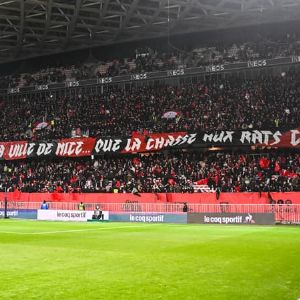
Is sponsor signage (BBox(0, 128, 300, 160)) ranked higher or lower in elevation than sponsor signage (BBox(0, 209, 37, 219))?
higher

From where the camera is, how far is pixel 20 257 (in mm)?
14758

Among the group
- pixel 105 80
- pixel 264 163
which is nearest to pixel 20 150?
pixel 105 80

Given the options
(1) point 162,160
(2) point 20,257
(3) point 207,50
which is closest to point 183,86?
(3) point 207,50

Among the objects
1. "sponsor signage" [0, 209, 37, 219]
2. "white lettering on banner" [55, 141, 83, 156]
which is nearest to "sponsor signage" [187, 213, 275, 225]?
"sponsor signage" [0, 209, 37, 219]

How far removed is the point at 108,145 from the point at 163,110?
22.2 feet

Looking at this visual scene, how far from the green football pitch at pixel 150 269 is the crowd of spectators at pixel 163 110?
25.2m

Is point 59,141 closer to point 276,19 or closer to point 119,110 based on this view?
point 119,110

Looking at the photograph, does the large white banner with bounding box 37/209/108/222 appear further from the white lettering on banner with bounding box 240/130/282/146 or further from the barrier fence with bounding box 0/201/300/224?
the white lettering on banner with bounding box 240/130/282/146

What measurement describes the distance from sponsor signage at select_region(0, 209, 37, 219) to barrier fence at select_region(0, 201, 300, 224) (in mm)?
240

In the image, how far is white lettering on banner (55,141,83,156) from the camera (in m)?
48.3

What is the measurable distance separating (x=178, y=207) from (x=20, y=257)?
2231 centimetres

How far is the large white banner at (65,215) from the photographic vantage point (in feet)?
122

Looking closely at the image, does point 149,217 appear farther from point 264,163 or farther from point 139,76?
point 139,76

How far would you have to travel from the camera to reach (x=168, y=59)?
56344 mm
